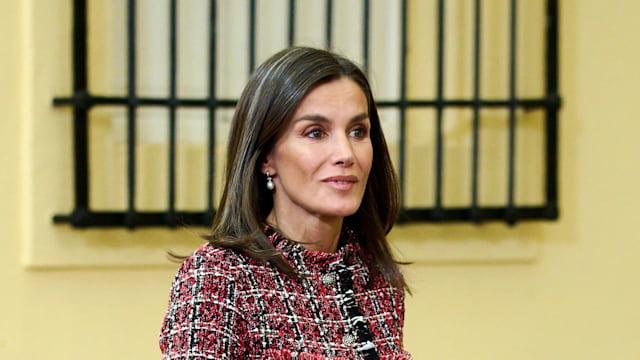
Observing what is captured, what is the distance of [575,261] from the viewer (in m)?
3.33

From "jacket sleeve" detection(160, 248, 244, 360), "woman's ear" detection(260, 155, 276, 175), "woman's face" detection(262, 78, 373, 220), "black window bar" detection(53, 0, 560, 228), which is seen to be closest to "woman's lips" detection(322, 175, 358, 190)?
"woman's face" detection(262, 78, 373, 220)

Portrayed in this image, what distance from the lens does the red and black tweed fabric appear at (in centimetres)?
156

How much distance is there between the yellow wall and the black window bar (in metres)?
0.06

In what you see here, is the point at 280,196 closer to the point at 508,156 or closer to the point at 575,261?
the point at 508,156

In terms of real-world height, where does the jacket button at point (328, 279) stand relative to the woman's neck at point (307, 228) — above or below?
below

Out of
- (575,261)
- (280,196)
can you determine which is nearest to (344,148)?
(280,196)

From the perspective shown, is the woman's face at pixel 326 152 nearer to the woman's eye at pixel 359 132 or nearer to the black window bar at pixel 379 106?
the woman's eye at pixel 359 132

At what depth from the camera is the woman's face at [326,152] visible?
170 cm

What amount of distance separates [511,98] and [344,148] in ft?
5.18

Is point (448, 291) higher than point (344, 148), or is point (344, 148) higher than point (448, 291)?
point (344, 148)

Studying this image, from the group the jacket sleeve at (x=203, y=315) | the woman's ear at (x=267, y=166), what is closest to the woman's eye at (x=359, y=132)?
the woman's ear at (x=267, y=166)

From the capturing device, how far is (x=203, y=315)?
1562mm

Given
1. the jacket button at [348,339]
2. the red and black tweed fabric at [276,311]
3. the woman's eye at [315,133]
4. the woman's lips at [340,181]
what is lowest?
the jacket button at [348,339]

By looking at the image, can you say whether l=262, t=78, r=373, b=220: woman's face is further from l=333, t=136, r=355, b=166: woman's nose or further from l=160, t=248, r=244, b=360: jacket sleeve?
l=160, t=248, r=244, b=360: jacket sleeve
